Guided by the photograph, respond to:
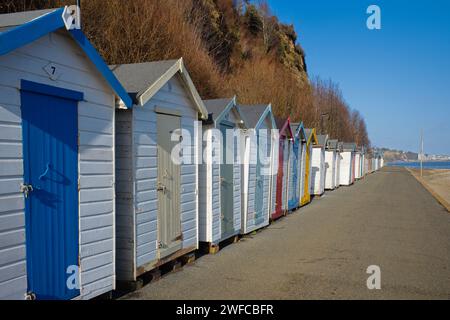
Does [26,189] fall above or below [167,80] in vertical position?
below

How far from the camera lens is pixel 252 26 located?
40.6m

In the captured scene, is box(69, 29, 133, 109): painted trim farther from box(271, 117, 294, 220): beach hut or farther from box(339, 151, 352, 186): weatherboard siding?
box(339, 151, 352, 186): weatherboard siding

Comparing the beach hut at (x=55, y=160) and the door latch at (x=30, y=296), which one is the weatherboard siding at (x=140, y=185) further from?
the door latch at (x=30, y=296)

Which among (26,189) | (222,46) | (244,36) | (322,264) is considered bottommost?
(322,264)

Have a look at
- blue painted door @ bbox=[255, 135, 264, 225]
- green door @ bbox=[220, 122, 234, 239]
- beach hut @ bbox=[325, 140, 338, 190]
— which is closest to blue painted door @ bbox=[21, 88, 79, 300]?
green door @ bbox=[220, 122, 234, 239]

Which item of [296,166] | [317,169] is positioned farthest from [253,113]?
[317,169]

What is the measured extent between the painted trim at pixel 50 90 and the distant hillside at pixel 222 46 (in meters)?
6.47

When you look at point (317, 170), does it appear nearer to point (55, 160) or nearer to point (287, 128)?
point (287, 128)

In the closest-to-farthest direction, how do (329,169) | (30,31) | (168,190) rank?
(30,31)
(168,190)
(329,169)

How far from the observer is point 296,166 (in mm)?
14992

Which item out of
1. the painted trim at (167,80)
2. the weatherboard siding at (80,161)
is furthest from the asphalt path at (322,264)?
the painted trim at (167,80)

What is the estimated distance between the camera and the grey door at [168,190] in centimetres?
630

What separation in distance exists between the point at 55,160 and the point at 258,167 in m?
7.03

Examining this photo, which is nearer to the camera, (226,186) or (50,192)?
(50,192)
